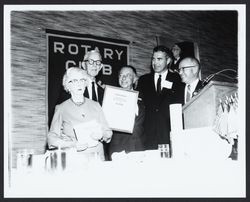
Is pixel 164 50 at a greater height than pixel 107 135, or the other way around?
pixel 164 50

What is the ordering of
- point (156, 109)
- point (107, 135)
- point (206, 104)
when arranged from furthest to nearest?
1. point (156, 109)
2. point (107, 135)
3. point (206, 104)

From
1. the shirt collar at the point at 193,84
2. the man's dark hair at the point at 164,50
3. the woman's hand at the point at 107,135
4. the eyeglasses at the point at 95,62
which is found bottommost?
the woman's hand at the point at 107,135

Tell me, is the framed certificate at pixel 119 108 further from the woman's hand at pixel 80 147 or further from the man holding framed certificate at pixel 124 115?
the woman's hand at pixel 80 147

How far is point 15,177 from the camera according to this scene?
4.04 metres

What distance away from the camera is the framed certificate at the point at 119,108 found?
4.22 metres

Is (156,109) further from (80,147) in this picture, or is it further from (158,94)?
(80,147)

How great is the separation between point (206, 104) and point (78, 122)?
1.10 meters

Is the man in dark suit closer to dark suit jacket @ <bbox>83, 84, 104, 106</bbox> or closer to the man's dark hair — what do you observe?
the man's dark hair

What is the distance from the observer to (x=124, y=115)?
168 inches

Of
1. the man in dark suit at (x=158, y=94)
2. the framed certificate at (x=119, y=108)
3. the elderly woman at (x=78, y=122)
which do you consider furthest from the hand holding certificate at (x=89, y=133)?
the man in dark suit at (x=158, y=94)

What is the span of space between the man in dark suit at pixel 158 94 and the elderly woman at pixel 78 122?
386 millimetres

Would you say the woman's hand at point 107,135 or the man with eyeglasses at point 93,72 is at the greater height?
the man with eyeglasses at point 93,72

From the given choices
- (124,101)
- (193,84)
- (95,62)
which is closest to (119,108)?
(124,101)

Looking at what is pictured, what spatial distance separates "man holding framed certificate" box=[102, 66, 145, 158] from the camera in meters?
4.23
